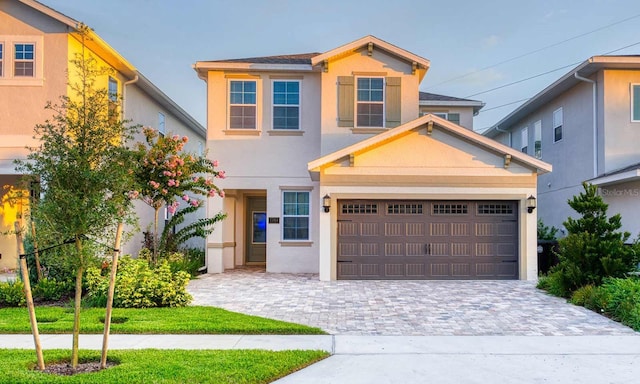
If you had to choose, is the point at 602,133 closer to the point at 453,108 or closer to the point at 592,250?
the point at 592,250

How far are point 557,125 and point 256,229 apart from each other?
474 inches

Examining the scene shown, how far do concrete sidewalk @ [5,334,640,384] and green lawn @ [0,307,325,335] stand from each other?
23 centimetres

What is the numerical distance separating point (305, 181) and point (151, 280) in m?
6.56

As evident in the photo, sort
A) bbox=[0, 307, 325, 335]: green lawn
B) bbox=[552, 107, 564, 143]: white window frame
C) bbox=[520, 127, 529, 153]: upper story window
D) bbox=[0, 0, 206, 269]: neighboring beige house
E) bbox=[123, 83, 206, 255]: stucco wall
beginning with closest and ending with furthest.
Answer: bbox=[0, 307, 325, 335]: green lawn
bbox=[0, 0, 206, 269]: neighboring beige house
bbox=[123, 83, 206, 255]: stucco wall
bbox=[552, 107, 564, 143]: white window frame
bbox=[520, 127, 529, 153]: upper story window

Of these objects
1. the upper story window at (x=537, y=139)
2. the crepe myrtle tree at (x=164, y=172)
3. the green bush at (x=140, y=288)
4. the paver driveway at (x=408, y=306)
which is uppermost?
the upper story window at (x=537, y=139)

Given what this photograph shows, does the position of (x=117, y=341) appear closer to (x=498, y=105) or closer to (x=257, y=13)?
(x=257, y=13)

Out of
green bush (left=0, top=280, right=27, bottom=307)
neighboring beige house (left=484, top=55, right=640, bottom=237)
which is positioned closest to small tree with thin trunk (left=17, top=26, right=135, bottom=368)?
green bush (left=0, top=280, right=27, bottom=307)

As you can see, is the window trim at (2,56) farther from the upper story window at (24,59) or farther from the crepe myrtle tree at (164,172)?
the crepe myrtle tree at (164,172)

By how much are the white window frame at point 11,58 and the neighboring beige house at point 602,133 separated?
52.2 ft

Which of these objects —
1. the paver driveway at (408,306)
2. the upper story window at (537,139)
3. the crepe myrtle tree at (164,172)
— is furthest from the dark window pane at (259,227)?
the upper story window at (537,139)

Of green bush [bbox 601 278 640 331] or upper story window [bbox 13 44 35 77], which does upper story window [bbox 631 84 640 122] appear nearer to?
green bush [bbox 601 278 640 331]

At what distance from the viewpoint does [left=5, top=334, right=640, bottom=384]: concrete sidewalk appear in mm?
5027

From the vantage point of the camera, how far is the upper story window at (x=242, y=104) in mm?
14438

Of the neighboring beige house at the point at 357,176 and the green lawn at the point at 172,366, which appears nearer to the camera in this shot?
the green lawn at the point at 172,366
